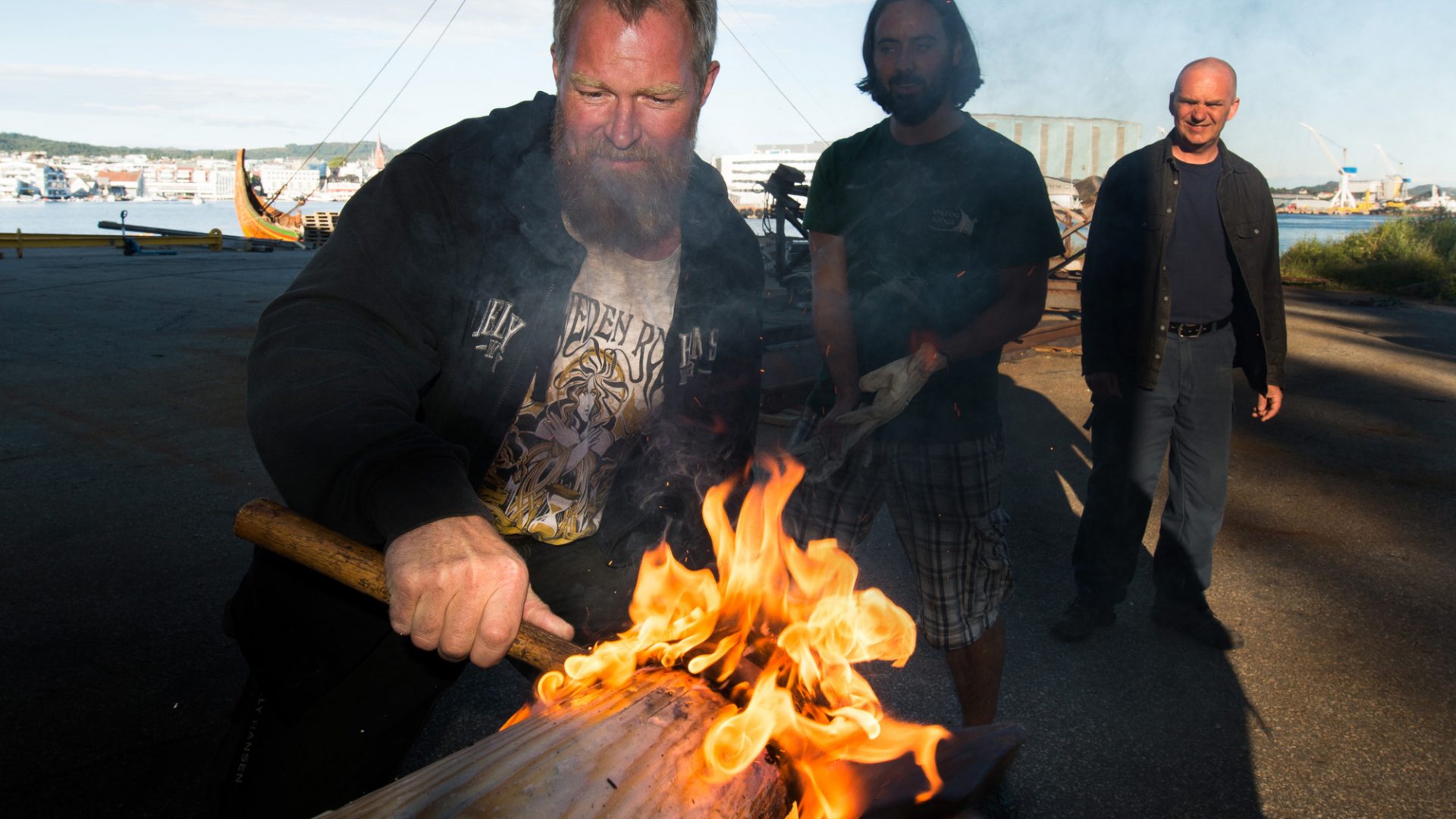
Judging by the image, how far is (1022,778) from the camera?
2.68 m

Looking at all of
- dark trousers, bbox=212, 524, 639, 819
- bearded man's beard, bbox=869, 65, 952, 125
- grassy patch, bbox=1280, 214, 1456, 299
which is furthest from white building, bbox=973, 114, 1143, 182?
dark trousers, bbox=212, 524, 639, 819

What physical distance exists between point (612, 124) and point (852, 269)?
3.53 ft

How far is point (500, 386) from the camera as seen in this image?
1.91m

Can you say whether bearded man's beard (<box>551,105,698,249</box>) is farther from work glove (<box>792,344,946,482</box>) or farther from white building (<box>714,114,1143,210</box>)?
white building (<box>714,114,1143,210</box>)

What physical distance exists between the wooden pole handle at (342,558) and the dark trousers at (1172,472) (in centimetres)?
296

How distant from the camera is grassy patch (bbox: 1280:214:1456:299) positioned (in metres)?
18.7

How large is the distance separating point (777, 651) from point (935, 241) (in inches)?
64.8

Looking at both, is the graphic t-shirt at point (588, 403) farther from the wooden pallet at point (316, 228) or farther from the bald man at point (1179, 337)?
the wooden pallet at point (316, 228)

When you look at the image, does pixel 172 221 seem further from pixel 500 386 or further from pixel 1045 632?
pixel 500 386

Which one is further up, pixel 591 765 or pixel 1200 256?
pixel 1200 256

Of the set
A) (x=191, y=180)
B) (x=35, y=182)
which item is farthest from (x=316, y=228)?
(x=191, y=180)

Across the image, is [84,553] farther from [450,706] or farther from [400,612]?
[400,612]

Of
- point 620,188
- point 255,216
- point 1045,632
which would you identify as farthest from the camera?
point 255,216

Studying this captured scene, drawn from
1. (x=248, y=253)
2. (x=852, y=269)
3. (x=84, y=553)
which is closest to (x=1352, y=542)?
(x=852, y=269)
